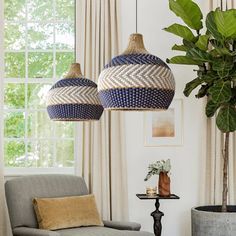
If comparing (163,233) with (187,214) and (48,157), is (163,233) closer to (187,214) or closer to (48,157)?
(187,214)

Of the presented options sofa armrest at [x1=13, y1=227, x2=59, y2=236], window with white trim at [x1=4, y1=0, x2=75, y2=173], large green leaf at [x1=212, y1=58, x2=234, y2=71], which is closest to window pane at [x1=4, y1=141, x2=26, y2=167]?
window with white trim at [x1=4, y1=0, x2=75, y2=173]

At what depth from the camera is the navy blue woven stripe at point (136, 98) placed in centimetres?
230

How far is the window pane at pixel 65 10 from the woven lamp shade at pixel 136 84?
297cm

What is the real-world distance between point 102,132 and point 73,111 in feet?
6.79

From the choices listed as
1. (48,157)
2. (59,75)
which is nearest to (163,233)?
(48,157)

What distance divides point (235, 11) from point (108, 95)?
5.77ft

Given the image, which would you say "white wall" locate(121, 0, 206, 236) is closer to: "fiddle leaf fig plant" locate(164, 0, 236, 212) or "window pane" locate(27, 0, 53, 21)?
"fiddle leaf fig plant" locate(164, 0, 236, 212)

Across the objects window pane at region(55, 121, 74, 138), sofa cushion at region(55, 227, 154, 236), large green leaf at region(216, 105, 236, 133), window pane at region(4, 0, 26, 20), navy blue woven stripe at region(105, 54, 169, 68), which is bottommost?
sofa cushion at region(55, 227, 154, 236)

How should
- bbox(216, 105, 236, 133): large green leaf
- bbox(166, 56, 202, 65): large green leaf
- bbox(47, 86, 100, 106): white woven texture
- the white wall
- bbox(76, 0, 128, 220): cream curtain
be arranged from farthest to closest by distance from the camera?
the white wall, bbox(76, 0, 128, 220): cream curtain, bbox(166, 56, 202, 65): large green leaf, bbox(216, 105, 236, 133): large green leaf, bbox(47, 86, 100, 106): white woven texture

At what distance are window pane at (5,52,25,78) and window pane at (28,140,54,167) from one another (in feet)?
2.53

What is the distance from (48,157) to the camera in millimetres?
5191

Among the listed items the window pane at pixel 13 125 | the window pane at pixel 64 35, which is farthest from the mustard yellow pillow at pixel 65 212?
the window pane at pixel 64 35

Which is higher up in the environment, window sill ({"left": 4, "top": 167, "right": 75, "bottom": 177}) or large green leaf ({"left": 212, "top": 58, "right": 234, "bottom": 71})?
large green leaf ({"left": 212, "top": 58, "right": 234, "bottom": 71})

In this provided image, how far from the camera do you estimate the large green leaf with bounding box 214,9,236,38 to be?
3660 millimetres
